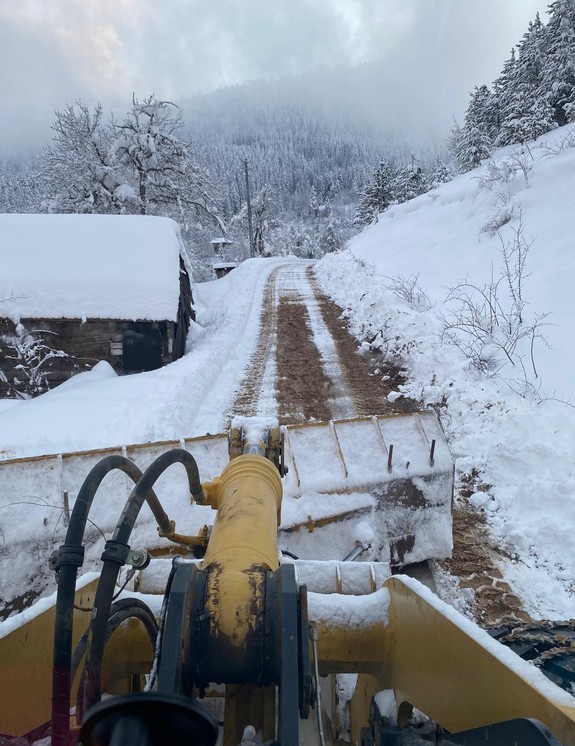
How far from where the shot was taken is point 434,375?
26.1 ft

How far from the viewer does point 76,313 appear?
9.62 metres

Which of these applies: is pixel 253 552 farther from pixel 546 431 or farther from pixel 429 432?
pixel 546 431

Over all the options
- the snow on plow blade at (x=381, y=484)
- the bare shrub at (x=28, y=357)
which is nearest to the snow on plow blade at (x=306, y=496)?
the snow on plow blade at (x=381, y=484)

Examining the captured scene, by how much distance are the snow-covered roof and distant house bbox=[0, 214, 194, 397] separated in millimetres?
20

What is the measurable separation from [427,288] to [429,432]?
10110mm

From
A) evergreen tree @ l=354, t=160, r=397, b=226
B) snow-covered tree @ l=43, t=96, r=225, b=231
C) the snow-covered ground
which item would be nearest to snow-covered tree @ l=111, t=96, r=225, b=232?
snow-covered tree @ l=43, t=96, r=225, b=231

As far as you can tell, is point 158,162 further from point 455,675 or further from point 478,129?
point 478,129

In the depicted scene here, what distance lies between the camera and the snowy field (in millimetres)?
4621

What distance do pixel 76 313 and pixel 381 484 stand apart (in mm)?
7806

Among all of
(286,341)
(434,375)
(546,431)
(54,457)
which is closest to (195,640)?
(54,457)

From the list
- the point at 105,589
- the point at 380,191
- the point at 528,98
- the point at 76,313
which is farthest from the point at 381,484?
the point at 380,191

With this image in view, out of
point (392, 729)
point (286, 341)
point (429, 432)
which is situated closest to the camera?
point (392, 729)

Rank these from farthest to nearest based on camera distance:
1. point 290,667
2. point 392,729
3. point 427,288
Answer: point 427,288
point 392,729
point 290,667

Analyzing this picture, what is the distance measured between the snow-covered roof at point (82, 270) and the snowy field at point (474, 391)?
136cm
